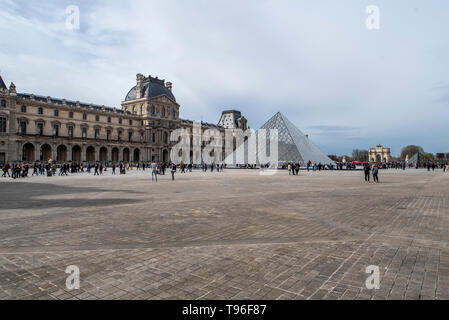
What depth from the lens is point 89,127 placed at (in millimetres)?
56000

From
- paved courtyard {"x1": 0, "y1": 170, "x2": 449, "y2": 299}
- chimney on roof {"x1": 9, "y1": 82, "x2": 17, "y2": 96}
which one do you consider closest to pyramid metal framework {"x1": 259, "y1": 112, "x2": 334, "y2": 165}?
paved courtyard {"x1": 0, "y1": 170, "x2": 449, "y2": 299}

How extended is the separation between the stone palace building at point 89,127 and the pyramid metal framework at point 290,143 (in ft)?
96.3

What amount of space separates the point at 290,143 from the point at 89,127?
4013 centimetres

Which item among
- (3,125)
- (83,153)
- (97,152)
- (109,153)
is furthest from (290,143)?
(3,125)

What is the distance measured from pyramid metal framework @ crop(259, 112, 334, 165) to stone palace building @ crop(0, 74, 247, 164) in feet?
96.3

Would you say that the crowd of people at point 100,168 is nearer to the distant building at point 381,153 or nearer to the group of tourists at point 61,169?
the group of tourists at point 61,169

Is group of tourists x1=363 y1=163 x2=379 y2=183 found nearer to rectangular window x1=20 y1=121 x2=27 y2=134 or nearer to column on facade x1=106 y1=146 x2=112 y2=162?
column on facade x1=106 y1=146 x2=112 y2=162

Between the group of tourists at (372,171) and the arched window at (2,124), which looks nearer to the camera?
the group of tourists at (372,171)

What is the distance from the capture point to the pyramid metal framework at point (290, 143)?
43938 mm

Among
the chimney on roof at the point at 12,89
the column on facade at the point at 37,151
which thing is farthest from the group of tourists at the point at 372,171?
the chimney on roof at the point at 12,89

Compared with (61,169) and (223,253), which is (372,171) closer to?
(223,253)

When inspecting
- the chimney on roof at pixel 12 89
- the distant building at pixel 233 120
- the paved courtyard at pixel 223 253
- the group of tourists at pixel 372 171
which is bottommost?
the paved courtyard at pixel 223 253
